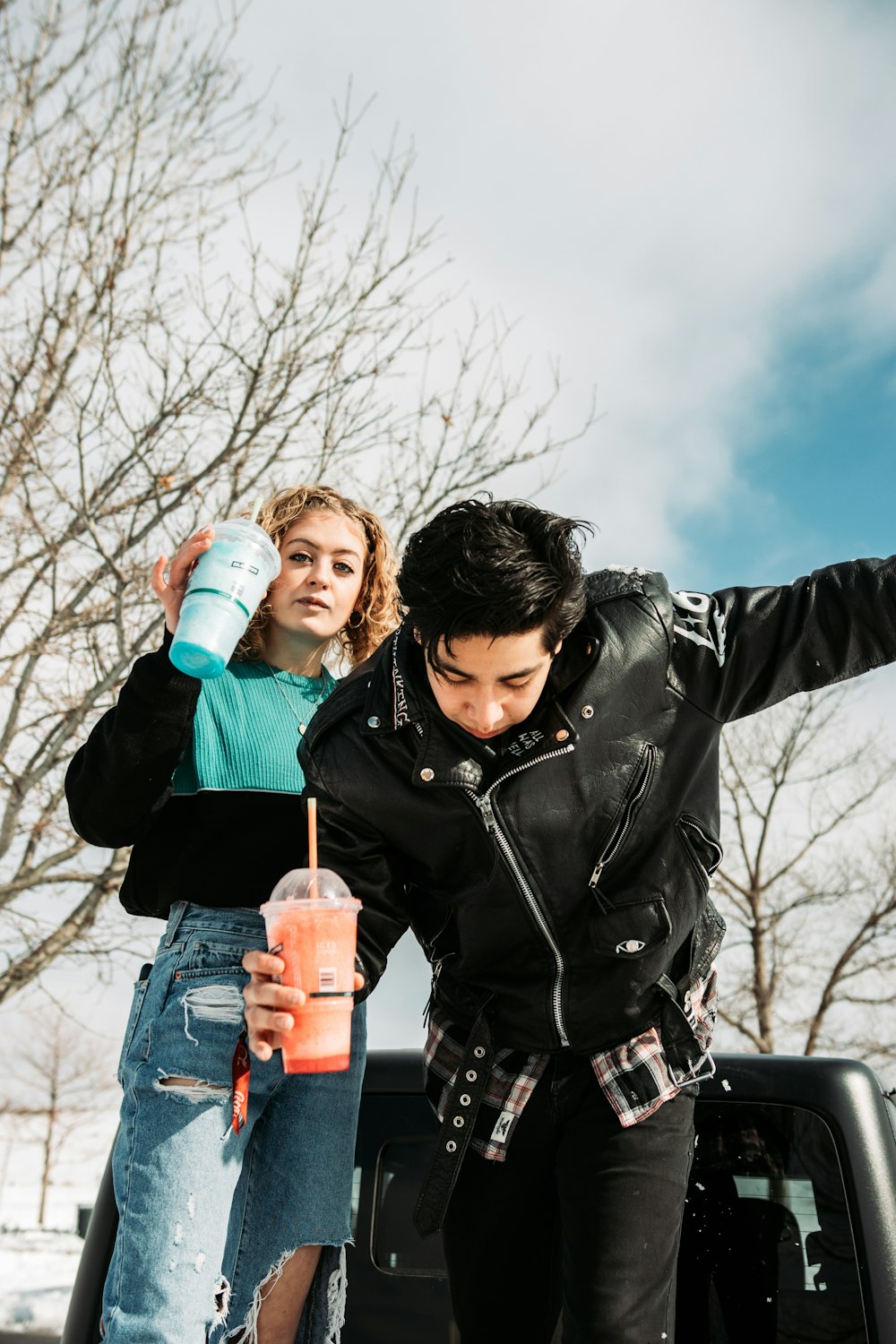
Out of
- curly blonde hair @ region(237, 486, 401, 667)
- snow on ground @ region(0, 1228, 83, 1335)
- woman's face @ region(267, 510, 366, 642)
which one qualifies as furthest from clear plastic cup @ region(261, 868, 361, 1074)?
snow on ground @ region(0, 1228, 83, 1335)

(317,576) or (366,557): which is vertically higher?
(366,557)

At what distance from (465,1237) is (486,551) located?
1.34m

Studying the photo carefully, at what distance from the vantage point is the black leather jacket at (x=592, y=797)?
87.9 inches

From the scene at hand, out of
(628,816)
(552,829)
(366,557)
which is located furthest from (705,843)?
(366,557)

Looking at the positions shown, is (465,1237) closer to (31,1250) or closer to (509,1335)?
(509,1335)

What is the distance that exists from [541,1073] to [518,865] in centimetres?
44

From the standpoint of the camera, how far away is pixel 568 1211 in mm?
2174

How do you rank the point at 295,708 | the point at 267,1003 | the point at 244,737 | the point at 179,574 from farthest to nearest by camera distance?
the point at 295,708 < the point at 244,737 < the point at 179,574 < the point at 267,1003

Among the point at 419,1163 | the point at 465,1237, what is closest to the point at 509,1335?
the point at 465,1237

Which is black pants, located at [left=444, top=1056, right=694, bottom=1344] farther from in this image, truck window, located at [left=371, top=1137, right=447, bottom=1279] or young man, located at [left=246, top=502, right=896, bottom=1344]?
truck window, located at [left=371, top=1137, right=447, bottom=1279]

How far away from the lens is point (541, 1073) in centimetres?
231

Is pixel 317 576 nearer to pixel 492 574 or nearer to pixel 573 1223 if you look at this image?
pixel 492 574

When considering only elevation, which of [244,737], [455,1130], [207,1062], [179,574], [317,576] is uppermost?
[317,576]

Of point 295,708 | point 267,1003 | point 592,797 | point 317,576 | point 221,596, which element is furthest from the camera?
point 317,576
